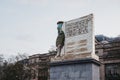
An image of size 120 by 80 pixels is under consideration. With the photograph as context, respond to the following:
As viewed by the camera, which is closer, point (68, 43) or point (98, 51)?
point (68, 43)

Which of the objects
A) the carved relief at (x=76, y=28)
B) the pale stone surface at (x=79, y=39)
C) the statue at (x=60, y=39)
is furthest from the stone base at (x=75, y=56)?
the carved relief at (x=76, y=28)

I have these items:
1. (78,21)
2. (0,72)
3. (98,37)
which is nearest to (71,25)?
(78,21)

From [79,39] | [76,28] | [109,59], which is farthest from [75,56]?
[109,59]

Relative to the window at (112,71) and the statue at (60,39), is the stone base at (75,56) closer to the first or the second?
the statue at (60,39)

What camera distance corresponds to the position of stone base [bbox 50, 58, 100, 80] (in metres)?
13.5

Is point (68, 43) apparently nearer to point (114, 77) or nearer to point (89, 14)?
point (89, 14)

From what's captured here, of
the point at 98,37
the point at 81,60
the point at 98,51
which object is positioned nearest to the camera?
the point at 81,60

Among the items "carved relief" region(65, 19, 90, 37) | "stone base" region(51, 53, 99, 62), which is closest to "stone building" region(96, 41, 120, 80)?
"carved relief" region(65, 19, 90, 37)

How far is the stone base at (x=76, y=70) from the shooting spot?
13.5 meters

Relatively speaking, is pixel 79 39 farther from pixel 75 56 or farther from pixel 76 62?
pixel 76 62

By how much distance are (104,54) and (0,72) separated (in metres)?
16.4

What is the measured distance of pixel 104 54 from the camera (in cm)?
3484

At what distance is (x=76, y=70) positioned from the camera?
14125mm

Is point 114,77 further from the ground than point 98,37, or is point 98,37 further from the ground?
point 98,37
